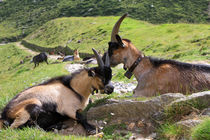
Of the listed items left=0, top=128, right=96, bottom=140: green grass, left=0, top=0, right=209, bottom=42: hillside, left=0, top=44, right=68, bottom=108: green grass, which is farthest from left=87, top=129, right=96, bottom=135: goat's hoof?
left=0, top=0, right=209, bottom=42: hillside

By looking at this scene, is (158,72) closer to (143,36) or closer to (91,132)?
(91,132)

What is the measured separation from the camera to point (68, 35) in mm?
63625

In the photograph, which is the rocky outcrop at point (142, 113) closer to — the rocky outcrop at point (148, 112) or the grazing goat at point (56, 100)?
the rocky outcrop at point (148, 112)

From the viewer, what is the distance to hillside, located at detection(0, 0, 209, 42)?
250ft

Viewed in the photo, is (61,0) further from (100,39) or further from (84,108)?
(84,108)

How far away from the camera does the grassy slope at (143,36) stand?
22073 mm

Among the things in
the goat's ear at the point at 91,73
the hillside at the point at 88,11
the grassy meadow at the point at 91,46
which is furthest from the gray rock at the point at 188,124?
the hillside at the point at 88,11

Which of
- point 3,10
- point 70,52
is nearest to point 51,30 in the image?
point 70,52

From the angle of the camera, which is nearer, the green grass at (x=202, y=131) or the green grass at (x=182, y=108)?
the green grass at (x=202, y=131)

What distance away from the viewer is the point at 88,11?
94250 mm

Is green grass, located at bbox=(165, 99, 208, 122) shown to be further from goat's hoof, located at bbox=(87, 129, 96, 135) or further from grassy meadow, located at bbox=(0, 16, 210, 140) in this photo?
goat's hoof, located at bbox=(87, 129, 96, 135)

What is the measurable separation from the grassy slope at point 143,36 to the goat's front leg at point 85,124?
913cm

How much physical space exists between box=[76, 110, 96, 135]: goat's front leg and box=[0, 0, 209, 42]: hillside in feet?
224

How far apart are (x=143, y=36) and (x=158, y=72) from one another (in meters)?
32.6
